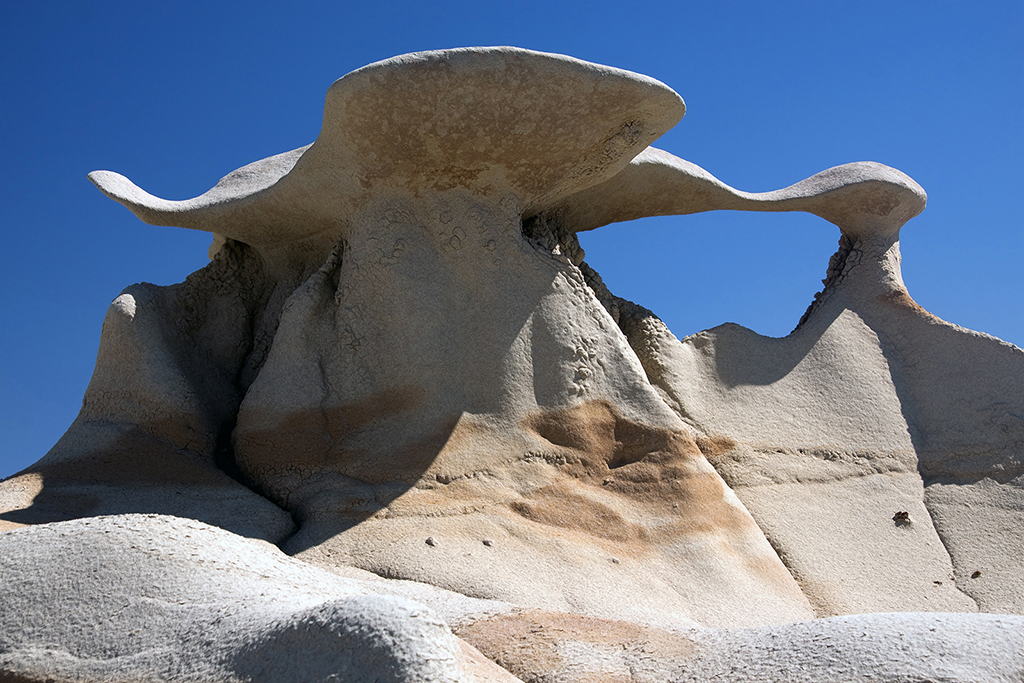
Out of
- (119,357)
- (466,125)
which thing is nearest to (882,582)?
(466,125)

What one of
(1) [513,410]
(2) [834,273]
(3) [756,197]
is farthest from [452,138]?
(2) [834,273]

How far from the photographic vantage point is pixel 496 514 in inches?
169

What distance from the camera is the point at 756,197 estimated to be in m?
6.40

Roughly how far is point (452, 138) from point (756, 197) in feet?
8.35

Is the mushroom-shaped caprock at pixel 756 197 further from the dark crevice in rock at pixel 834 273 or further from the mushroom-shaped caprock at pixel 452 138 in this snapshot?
the mushroom-shaped caprock at pixel 452 138

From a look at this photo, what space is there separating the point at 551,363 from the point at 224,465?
170 centimetres

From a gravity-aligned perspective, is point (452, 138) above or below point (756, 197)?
below

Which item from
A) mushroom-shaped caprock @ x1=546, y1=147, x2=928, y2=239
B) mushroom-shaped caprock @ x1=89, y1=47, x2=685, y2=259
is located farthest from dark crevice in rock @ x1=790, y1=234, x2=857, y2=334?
mushroom-shaped caprock @ x1=89, y1=47, x2=685, y2=259

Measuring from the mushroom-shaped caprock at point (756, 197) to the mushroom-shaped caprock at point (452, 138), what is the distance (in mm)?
827

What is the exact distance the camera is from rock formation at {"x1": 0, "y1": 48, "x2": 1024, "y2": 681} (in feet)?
Result: 13.3

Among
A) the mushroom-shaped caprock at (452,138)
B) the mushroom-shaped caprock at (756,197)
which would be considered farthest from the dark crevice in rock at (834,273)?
the mushroom-shaped caprock at (452,138)

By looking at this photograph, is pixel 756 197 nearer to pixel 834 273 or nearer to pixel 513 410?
pixel 834 273

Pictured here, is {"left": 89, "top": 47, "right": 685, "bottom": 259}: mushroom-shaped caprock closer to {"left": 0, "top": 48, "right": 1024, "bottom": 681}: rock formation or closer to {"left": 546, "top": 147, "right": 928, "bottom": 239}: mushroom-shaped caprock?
{"left": 0, "top": 48, "right": 1024, "bottom": 681}: rock formation

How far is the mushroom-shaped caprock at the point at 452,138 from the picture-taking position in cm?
445
